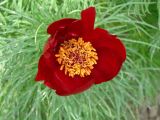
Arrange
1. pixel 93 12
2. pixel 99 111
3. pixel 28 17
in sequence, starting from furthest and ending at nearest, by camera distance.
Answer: pixel 99 111, pixel 28 17, pixel 93 12

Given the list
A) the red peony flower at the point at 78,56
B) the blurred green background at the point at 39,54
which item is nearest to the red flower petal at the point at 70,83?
the red peony flower at the point at 78,56

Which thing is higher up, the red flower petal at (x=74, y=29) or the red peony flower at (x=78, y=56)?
the red flower petal at (x=74, y=29)

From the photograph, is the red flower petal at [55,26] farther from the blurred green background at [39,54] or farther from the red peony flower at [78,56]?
the blurred green background at [39,54]

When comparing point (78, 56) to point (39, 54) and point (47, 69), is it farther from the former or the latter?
point (39, 54)

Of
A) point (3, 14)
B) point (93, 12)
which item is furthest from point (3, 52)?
point (93, 12)

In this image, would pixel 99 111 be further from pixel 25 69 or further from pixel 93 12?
pixel 93 12

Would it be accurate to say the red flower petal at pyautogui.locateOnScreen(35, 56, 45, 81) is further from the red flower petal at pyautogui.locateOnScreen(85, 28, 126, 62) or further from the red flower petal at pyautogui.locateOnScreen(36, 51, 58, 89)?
the red flower petal at pyautogui.locateOnScreen(85, 28, 126, 62)
